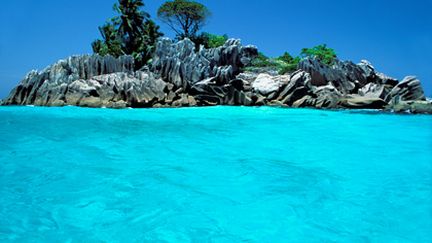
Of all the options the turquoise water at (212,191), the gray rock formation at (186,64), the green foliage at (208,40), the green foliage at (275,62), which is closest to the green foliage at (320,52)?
the green foliage at (275,62)

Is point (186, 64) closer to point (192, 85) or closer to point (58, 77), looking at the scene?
point (192, 85)

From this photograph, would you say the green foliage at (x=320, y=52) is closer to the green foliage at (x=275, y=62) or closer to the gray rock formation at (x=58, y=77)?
the green foliage at (x=275, y=62)

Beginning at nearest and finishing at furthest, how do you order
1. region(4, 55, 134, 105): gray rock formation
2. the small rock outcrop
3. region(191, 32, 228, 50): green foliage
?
the small rock outcrop
region(4, 55, 134, 105): gray rock formation
region(191, 32, 228, 50): green foliage

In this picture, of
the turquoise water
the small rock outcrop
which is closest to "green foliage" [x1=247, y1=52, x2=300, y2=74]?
the small rock outcrop

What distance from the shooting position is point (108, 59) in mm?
29562

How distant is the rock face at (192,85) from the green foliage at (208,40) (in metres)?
15.6

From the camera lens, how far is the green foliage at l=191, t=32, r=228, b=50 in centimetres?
4722

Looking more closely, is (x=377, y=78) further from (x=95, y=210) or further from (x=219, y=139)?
(x=95, y=210)

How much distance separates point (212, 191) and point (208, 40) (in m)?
45.6

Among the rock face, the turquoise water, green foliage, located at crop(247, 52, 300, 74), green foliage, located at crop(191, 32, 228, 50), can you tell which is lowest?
the turquoise water

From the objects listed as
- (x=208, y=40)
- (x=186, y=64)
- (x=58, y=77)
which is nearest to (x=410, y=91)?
(x=186, y=64)

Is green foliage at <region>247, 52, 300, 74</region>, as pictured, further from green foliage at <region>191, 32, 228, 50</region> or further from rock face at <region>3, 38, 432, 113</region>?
rock face at <region>3, 38, 432, 113</region>

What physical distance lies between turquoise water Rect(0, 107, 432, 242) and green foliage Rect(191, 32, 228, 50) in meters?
39.6

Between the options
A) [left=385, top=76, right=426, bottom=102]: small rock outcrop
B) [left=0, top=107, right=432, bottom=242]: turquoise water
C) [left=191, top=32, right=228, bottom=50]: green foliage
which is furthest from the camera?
[left=191, top=32, right=228, bottom=50]: green foliage
